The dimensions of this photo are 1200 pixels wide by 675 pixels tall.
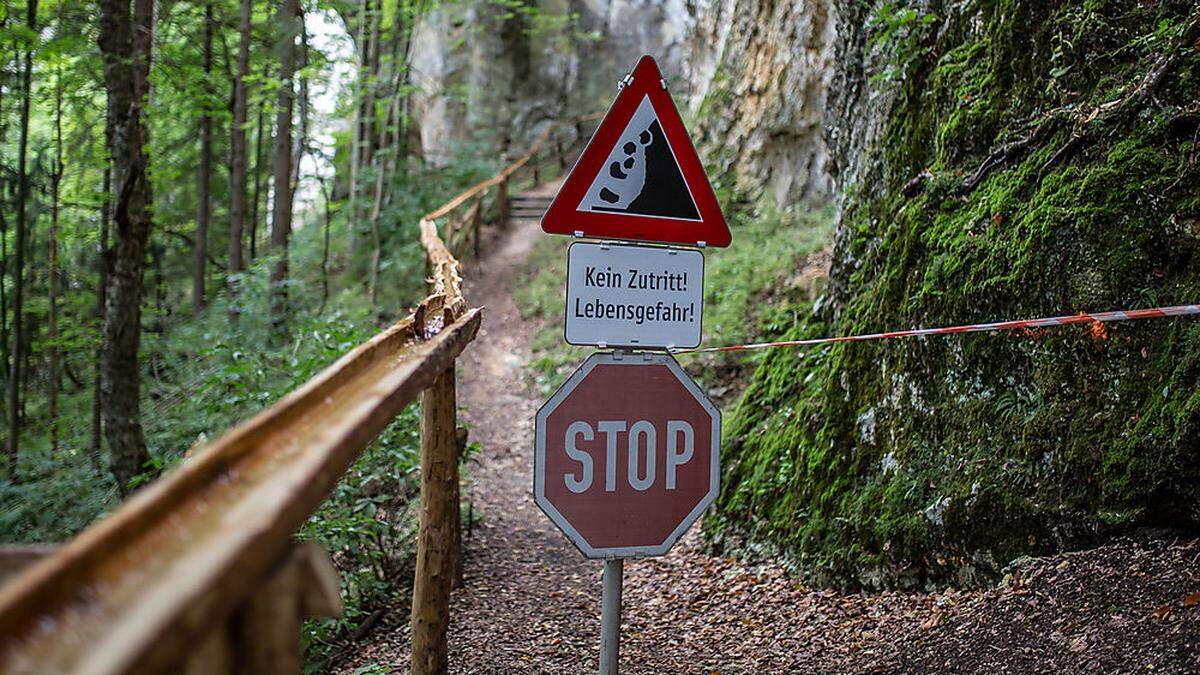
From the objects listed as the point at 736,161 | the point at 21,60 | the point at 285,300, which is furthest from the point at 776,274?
the point at 21,60

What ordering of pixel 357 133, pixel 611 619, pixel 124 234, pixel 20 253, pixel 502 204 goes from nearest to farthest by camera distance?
pixel 611 619
pixel 124 234
pixel 20 253
pixel 357 133
pixel 502 204

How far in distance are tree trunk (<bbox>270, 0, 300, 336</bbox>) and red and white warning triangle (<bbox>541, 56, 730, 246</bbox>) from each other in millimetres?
11096

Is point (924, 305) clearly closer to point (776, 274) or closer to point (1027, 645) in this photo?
point (1027, 645)

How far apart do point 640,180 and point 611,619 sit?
5.94 ft

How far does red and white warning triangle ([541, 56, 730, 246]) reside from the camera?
3566 mm

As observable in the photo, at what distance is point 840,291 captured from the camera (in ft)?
20.2

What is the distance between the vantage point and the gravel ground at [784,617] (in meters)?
3.16

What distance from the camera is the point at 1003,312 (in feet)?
14.2

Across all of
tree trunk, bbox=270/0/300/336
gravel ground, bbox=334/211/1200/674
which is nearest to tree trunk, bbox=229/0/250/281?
tree trunk, bbox=270/0/300/336

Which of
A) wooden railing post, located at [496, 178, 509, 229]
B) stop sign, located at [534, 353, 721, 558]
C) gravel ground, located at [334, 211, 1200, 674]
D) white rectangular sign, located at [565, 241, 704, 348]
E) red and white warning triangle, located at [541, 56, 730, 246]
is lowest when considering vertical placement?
gravel ground, located at [334, 211, 1200, 674]

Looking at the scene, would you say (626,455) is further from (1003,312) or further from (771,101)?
(771,101)

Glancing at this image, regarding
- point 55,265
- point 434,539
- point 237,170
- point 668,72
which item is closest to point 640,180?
point 434,539

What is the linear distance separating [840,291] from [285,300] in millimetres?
11095

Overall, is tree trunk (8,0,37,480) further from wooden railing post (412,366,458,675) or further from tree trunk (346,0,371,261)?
wooden railing post (412,366,458,675)
